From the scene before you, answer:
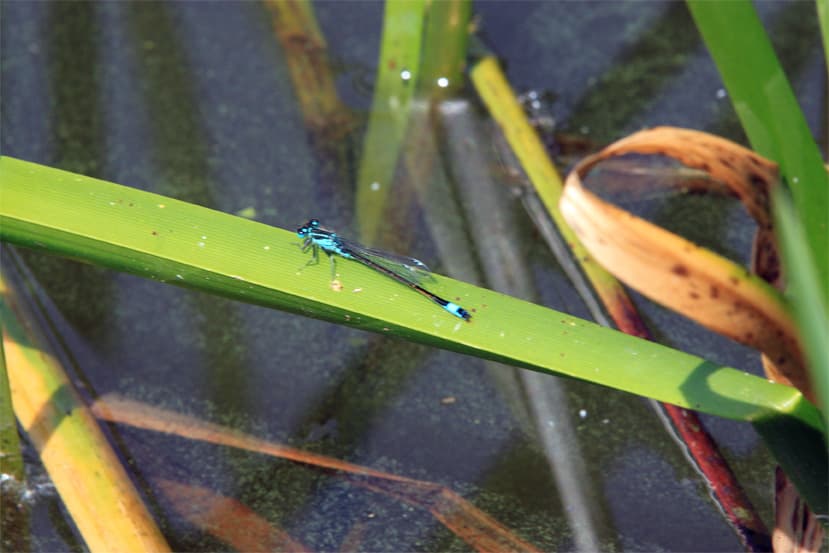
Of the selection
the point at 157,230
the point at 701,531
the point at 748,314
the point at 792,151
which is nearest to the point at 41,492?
the point at 157,230

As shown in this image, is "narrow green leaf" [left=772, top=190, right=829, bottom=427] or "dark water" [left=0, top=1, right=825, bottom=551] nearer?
"narrow green leaf" [left=772, top=190, right=829, bottom=427]

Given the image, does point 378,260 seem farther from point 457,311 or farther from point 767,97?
point 767,97

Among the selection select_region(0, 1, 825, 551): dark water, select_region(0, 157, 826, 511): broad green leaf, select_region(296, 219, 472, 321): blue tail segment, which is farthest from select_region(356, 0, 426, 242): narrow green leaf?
select_region(0, 157, 826, 511): broad green leaf

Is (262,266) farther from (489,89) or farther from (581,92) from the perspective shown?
(581,92)

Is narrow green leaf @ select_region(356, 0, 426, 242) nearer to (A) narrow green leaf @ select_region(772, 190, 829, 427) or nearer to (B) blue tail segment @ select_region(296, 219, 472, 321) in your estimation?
(B) blue tail segment @ select_region(296, 219, 472, 321)

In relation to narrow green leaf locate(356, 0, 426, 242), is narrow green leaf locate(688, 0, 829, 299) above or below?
below

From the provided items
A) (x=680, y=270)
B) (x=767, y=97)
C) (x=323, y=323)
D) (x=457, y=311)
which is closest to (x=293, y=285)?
(x=457, y=311)

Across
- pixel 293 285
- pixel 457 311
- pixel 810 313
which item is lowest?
pixel 810 313
